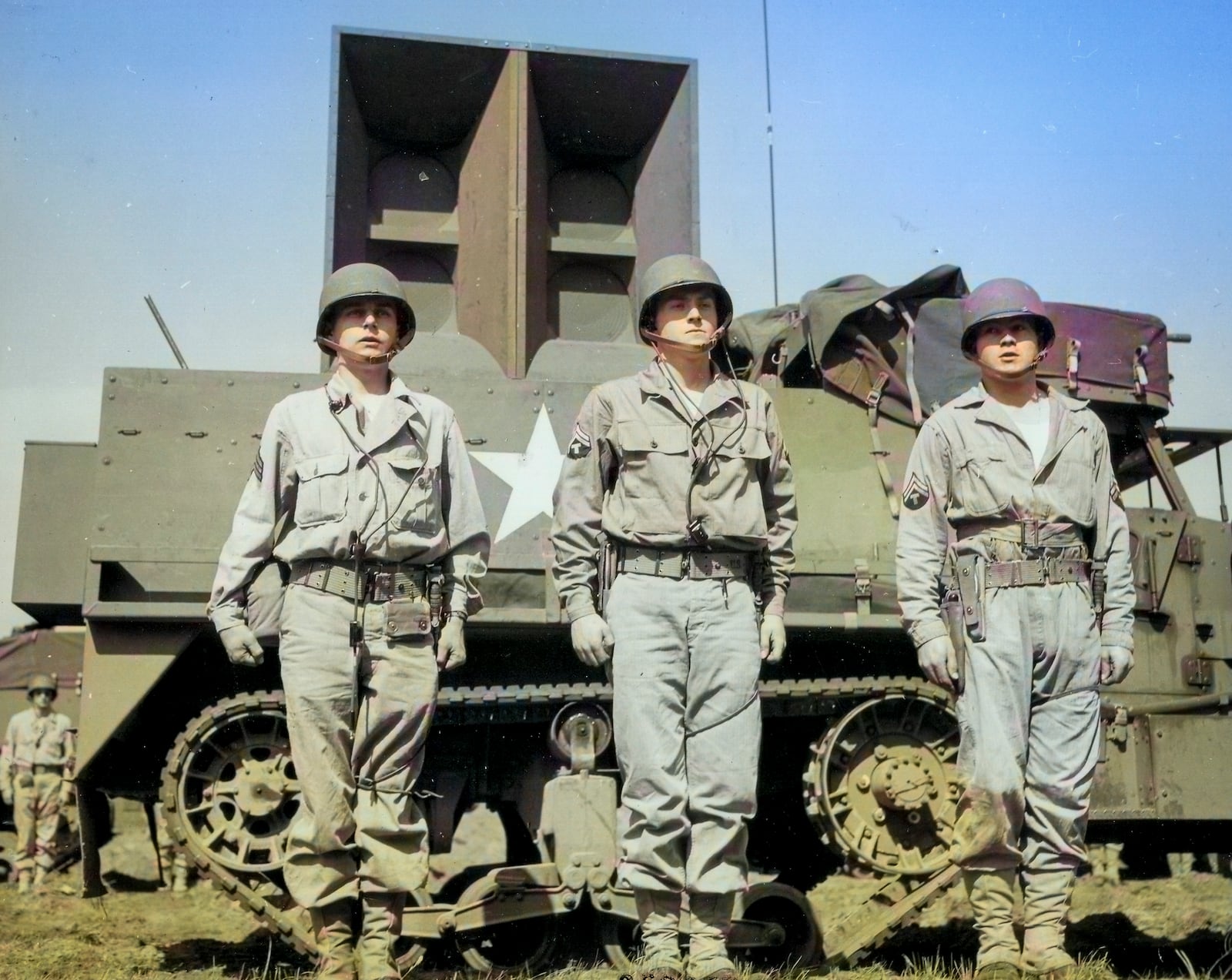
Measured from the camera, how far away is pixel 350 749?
15.0 ft

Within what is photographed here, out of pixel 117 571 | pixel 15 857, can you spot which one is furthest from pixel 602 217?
pixel 15 857

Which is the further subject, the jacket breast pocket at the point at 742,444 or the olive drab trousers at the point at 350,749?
the jacket breast pocket at the point at 742,444

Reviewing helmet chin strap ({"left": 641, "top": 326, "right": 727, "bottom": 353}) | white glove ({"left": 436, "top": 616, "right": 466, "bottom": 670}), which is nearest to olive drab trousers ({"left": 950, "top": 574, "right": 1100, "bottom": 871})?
helmet chin strap ({"left": 641, "top": 326, "right": 727, "bottom": 353})

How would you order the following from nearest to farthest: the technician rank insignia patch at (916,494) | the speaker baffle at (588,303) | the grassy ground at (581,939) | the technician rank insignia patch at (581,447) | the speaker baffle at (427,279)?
the technician rank insignia patch at (581,447), the technician rank insignia patch at (916,494), the grassy ground at (581,939), the speaker baffle at (427,279), the speaker baffle at (588,303)

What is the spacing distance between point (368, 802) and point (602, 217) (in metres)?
4.44

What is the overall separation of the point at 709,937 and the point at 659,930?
0.14 m

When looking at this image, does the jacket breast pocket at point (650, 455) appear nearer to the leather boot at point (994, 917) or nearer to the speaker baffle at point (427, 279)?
the leather boot at point (994, 917)

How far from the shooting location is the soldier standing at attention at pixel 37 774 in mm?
11000

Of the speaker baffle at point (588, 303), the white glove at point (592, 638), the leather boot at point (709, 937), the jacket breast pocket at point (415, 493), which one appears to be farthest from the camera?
the speaker baffle at point (588, 303)

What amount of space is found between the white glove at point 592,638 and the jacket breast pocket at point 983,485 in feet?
4.01

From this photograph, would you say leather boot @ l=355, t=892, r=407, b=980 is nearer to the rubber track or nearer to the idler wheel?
the rubber track

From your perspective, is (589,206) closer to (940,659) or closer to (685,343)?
(685,343)

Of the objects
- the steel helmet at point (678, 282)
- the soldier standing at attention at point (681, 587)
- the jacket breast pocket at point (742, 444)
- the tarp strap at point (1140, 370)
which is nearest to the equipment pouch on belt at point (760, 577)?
the soldier standing at attention at point (681, 587)

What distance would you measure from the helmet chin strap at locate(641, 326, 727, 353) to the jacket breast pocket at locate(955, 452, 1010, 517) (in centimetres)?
87
